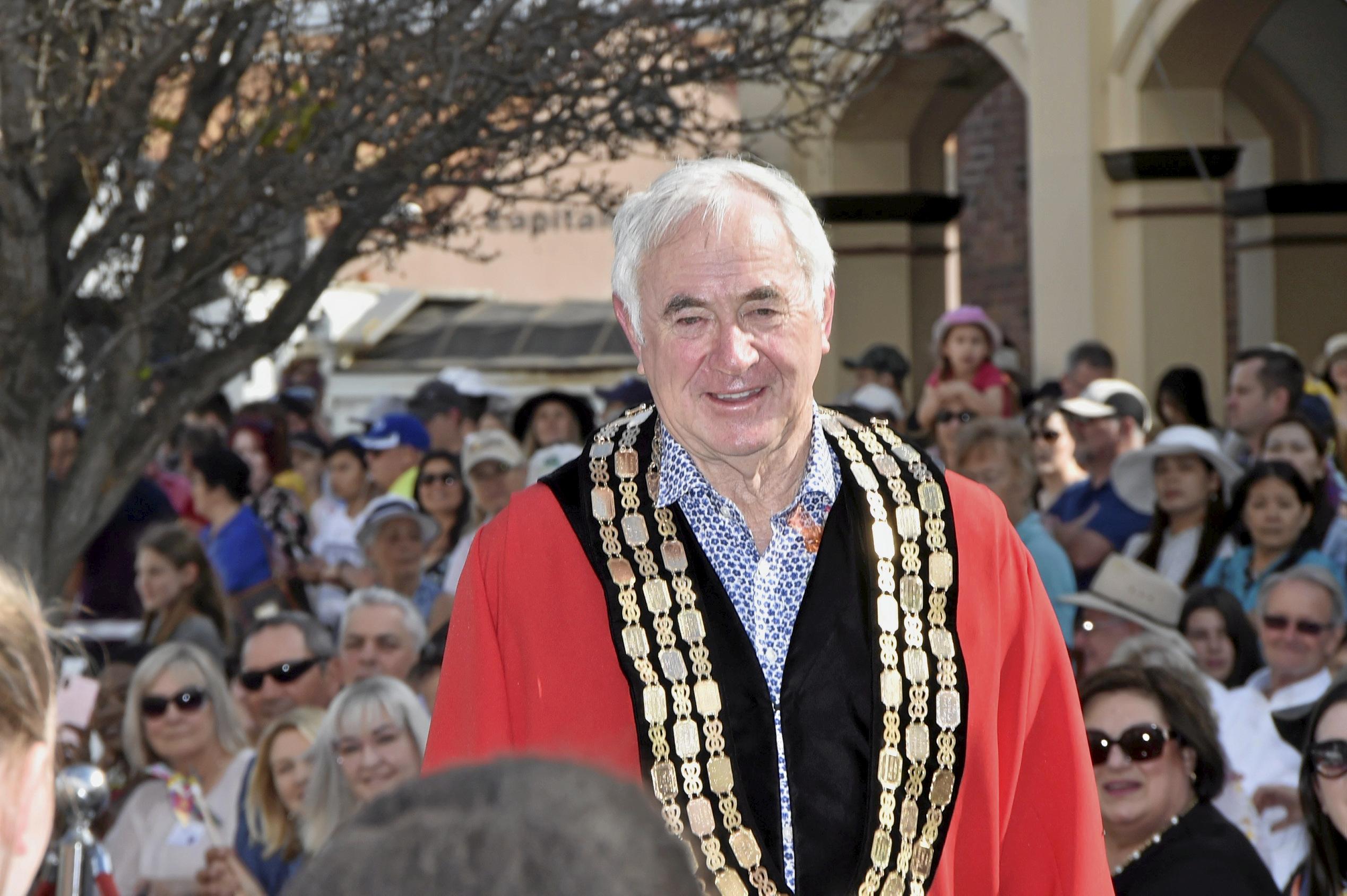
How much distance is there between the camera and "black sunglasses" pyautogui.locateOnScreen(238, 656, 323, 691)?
6117 mm

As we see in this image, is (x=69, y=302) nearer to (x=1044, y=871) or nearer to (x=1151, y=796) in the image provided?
(x=1151, y=796)

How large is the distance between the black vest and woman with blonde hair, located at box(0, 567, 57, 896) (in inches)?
31.5

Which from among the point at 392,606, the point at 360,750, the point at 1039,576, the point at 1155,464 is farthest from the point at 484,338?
the point at 1039,576

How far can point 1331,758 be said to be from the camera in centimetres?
386

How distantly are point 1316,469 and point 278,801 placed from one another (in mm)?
3410

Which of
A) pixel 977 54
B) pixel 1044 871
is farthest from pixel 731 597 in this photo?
pixel 977 54

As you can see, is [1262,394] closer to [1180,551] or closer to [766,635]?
[1180,551]

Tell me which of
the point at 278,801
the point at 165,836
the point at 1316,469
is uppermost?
the point at 1316,469

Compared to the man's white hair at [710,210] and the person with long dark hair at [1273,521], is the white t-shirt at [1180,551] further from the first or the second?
the man's white hair at [710,210]

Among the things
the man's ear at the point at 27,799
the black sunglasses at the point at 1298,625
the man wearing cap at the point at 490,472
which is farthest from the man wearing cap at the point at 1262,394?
the man's ear at the point at 27,799

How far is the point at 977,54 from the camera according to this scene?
10898 millimetres

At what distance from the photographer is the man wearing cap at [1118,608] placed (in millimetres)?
5609

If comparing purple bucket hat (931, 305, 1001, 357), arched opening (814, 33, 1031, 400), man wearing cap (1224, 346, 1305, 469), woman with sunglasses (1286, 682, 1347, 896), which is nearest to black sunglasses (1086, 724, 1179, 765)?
woman with sunglasses (1286, 682, 1347, 896)

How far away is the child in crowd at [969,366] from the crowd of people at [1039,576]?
18 mm
